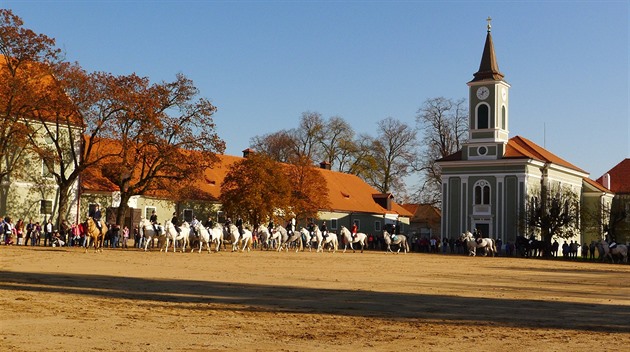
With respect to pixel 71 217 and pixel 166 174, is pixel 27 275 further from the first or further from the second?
pixel 71 217

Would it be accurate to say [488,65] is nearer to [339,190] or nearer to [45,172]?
[339,190]

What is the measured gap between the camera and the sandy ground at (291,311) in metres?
12.1

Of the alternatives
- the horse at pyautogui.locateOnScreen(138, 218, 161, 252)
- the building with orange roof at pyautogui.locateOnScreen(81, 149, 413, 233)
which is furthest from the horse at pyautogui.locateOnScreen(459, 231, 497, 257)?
the horse at pyautogui.locateOnScreen(138, 218, 161, 252)

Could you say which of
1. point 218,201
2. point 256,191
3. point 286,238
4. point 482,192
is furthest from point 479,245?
point 218,201

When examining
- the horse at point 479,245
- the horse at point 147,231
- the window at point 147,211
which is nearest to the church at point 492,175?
the horse at point 479,245

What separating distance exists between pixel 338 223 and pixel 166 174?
29089 millimetres

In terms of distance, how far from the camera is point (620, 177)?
93.2 meters

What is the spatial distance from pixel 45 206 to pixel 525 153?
39.4m

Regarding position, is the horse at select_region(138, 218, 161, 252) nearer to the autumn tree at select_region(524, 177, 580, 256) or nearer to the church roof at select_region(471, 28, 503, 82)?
the autumn tree at select_region(524, 177, 580, 256)

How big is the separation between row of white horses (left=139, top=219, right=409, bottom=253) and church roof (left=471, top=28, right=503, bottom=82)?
769 inches

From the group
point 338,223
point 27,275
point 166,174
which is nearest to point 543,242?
point 338,223

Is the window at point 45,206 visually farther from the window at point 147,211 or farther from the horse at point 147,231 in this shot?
the horse at point 147,231

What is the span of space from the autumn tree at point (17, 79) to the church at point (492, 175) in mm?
37135

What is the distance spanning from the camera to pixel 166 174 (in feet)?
169
